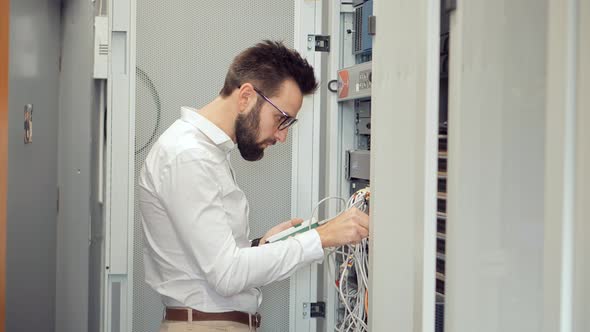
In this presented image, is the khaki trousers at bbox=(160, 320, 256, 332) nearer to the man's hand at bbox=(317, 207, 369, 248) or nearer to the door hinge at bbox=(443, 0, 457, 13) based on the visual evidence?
the man's hand at bbox=(317, 207, 369, 248)

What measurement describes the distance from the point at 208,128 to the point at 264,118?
216mm

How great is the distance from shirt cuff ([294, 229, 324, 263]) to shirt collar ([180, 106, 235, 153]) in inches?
16.3

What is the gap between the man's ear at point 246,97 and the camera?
8.05ft

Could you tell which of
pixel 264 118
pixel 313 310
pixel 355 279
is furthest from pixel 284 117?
pixel 313 310

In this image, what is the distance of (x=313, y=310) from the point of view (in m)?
2.95

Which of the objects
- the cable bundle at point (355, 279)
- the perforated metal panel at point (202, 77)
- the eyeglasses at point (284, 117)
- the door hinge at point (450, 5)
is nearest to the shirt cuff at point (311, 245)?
the cable bundle at point (355, 279)

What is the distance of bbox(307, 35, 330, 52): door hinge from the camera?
287cm

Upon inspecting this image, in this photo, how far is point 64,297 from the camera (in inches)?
183

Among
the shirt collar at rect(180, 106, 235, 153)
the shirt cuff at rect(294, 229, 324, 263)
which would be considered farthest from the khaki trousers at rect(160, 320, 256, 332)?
the shirt collar at rect(180, 106, 235, 153)

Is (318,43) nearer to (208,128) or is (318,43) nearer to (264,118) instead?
(264,118)

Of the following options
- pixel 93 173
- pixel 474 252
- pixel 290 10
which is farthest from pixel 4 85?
pixel 474 252

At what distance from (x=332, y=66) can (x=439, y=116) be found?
1.42 m

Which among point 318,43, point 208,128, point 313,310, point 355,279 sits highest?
point 318,43

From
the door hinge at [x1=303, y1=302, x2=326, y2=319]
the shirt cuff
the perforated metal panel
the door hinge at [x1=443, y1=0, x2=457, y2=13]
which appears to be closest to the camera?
the door hinge at [x1=443, y1=0, x2=457, y2=13]
